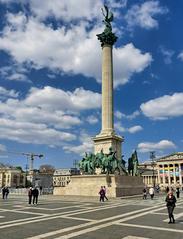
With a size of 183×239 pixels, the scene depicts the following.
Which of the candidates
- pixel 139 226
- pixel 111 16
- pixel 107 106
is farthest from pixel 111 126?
pixel 139 226

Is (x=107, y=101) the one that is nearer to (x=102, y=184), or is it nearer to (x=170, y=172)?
(x=102, y=184)

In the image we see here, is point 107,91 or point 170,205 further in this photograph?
point 107,91

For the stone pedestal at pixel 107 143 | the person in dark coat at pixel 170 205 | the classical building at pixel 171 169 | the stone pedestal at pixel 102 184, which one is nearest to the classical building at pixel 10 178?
the classical building at pixel 171 169

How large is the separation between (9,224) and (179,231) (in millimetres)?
7728

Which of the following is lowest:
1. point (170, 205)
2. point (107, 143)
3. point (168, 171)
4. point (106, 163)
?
point (170, 205)

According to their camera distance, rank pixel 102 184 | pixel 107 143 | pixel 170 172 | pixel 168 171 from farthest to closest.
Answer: pixel 170 172, pixel 168 171, pixel 107 143, pixel 102 184

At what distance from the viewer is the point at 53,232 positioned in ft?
39.8

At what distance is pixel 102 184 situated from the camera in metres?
36.7

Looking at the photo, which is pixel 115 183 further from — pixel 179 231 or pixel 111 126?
pixel 179 231

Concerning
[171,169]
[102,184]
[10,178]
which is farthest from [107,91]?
[10,178]

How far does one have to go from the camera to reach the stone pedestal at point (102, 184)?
3572 centimetres

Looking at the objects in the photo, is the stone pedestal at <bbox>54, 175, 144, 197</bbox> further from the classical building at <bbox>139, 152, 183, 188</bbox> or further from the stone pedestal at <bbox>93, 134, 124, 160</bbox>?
the classical building at <bbox>139, 152, 183, 188</bbox>

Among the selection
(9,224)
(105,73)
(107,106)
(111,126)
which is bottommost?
(9,224)

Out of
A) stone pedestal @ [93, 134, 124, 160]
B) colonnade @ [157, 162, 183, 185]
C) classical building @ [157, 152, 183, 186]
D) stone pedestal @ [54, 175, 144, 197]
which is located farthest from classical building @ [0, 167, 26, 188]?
stone pedestal @ [54, 175, 144, 197]
